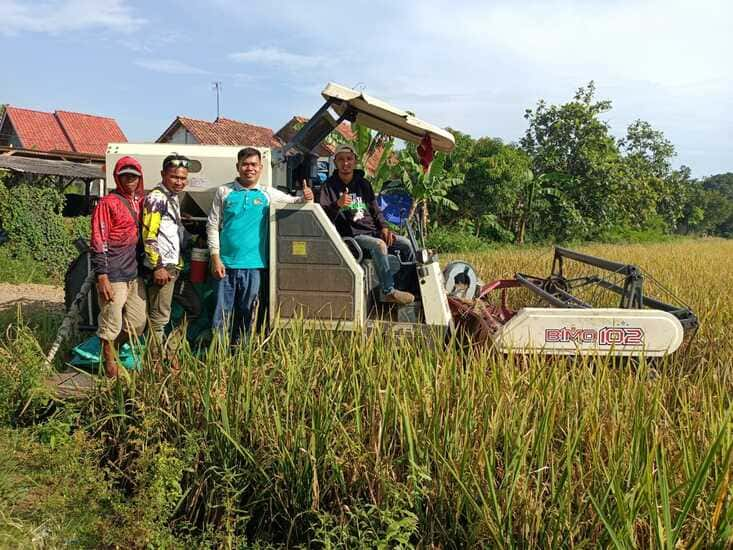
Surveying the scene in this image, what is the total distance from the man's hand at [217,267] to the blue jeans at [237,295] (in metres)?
0.06

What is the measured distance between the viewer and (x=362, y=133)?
46.9 feet

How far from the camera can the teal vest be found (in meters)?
4.20

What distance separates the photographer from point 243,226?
421cm

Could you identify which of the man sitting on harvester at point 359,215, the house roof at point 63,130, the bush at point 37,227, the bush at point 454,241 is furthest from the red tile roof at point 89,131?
the man sitting on harvester at point 359,215

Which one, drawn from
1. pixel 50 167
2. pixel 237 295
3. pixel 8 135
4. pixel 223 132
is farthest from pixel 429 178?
pixel 8 135

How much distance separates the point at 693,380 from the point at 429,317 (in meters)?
1.81

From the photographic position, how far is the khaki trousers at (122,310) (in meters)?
4.04

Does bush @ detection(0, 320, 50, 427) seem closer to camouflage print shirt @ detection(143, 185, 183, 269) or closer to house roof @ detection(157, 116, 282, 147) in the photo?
camouflage print shirt @ detection(143, 185, 183, 269)

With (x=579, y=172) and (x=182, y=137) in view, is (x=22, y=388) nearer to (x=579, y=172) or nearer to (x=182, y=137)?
(x=579, y=172)

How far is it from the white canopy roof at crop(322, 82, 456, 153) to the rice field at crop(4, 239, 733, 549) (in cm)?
170

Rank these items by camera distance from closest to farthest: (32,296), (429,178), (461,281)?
(461,281) → (32,296) → (429,178)

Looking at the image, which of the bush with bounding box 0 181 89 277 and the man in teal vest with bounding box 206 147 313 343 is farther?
the bush with bounding box 0 181 89 277

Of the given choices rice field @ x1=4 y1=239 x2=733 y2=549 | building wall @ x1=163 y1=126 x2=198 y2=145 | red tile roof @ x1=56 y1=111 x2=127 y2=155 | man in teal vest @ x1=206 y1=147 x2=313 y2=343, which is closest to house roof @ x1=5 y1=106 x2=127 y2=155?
red tile roof @ x1=56 y1=111 x2=127 y2=155

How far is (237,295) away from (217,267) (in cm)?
26
